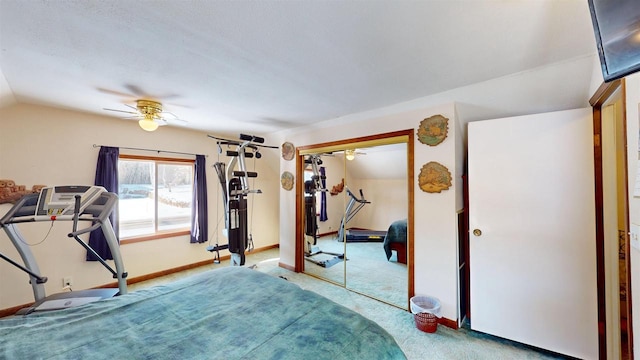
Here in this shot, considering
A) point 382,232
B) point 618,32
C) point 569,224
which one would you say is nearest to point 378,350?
point 618,32

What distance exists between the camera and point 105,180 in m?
3.02

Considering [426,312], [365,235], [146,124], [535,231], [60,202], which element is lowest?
[426,312]

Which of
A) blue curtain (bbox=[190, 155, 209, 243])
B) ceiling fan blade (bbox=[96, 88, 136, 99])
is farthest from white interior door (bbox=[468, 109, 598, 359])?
blue curtain (bbox=[190, 155, 209, 243])

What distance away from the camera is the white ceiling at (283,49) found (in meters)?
1.22

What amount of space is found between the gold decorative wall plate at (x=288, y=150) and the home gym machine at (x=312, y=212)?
27 cm

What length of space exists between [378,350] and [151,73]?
241 cm

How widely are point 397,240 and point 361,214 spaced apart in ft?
1.86

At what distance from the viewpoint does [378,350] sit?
3.56 ft

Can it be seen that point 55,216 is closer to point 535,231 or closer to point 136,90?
point 136,90

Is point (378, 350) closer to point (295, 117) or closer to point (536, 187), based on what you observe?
point (536, 187)

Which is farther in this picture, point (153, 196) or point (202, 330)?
point (153, 196)

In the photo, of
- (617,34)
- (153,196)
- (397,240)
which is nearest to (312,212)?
(397,240)

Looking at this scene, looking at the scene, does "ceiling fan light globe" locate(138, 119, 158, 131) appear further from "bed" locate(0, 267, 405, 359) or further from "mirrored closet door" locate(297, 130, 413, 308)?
"mirrored closet door" locate(297, 130, 413, 308)

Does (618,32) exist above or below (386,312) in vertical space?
above
